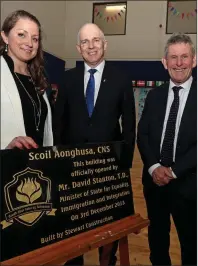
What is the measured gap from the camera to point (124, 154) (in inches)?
60.1

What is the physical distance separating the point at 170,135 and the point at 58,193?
80 cm

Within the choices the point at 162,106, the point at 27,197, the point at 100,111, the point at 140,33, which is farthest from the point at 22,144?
the point at 140,33

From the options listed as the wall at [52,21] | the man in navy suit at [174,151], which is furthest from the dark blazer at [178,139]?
the wall at [52,21]

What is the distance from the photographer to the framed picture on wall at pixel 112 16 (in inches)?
350

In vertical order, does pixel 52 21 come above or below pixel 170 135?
above

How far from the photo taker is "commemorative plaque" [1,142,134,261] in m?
1.15

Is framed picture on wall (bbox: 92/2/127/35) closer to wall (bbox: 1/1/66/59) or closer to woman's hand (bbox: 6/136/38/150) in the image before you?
wall (bbox: 1/1/66/59)

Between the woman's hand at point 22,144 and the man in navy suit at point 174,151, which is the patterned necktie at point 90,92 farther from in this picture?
the woman's hand at point 22,144

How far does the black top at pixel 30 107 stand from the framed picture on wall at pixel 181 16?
7413mm

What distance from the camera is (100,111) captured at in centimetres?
184

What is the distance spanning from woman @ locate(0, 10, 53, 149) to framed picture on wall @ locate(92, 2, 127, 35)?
7634 millimetres

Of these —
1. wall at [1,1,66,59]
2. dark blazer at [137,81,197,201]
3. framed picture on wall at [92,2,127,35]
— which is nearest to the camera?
dark blazer at [137,81,197,201]

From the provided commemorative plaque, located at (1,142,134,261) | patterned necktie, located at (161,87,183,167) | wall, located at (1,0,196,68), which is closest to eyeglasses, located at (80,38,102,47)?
patterned necktie, located at (161,87,183,167)

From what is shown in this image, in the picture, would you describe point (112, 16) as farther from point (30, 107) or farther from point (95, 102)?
point (30, 107)
